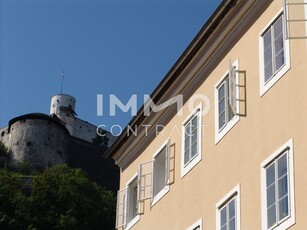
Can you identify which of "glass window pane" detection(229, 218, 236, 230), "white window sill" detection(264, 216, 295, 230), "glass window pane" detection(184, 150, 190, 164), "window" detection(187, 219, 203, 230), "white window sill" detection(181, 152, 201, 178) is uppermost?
"glass window pane" detection(184, 150, 190, 164)

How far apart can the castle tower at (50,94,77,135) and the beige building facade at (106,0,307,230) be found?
3069 inches

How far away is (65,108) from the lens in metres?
99.7

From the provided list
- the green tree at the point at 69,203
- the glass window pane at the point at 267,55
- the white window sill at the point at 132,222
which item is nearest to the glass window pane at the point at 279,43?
the glass window pane at the point at 267,55

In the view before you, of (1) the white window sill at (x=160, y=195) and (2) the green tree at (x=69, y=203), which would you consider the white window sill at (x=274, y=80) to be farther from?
(2) the green tree at (x=69, y=203)

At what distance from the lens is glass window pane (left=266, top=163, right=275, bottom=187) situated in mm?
13906

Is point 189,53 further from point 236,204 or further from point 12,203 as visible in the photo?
point 12,203

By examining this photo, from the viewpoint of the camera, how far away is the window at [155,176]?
19.2m

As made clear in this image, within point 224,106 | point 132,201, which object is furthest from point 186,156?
point 132,201

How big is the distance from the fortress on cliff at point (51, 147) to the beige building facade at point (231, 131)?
64.7 m

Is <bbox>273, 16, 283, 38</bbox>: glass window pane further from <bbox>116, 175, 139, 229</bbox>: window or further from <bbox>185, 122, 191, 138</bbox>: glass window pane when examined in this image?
<bbox>116, 175, 139, 229</bbox>: window

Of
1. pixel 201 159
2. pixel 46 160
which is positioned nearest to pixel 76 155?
pixel 46 160

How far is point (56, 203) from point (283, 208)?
176 feet

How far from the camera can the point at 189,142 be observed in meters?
18.1

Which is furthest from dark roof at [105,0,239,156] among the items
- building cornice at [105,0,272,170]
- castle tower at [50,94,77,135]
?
castle tower at [50,94,77,135]
